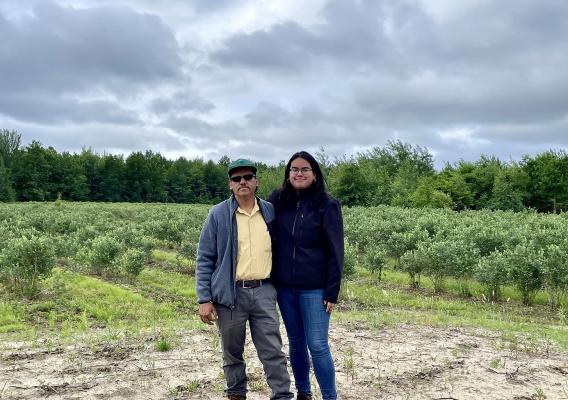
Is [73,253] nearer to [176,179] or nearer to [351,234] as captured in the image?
[351,234]

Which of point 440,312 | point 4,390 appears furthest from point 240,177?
point 440,312

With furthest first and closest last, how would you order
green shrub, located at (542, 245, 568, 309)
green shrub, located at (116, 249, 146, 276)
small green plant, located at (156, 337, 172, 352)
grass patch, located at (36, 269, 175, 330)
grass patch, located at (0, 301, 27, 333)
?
green shrub, located at (116, 249, 146, 276) < green shrub, located at (542, 245, 568, 309) < grass patch, located at (36, 269, 175, 330) < grass patch, located at (0, 301, 27, 333) < small green plant, located at (156, 337, 172, 352)

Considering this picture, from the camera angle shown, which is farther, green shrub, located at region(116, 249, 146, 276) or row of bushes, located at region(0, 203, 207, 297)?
green shrub, located at region(116, 249, 146, 276)

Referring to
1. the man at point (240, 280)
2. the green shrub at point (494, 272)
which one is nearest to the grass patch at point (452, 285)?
the green shrub at point (494, 272)

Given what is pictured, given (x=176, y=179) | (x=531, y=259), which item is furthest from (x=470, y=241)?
(x=176, y=179)

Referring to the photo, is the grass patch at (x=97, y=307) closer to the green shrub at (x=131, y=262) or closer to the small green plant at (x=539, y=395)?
the green shrub at (x=131, y=262)

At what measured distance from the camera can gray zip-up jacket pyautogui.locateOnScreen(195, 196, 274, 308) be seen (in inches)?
173

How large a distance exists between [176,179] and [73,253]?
2549 inches

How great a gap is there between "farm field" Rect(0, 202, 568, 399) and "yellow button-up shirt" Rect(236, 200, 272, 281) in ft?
5.50

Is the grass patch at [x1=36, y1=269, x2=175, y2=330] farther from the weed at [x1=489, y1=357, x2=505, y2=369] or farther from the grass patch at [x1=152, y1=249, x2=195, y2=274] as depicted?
the weed at [x1=489, y1=357, x2=505, y2=369]

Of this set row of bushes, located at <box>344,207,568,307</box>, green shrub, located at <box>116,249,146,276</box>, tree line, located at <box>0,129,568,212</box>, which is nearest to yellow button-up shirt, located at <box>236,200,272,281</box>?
row of bushes, located at <box>344,207,568,307</box>

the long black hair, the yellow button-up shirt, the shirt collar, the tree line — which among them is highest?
the tree line

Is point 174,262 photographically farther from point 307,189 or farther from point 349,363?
point 307,189

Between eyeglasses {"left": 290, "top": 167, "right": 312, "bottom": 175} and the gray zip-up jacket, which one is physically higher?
eyeglasses {"left": 290, "top": 167, "right": 312, "bottom": 175}
